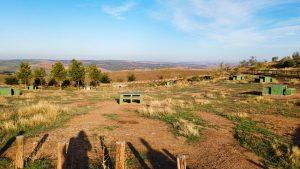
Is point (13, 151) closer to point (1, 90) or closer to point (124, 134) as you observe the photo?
point (124, 134)

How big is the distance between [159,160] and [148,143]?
72.0 inches

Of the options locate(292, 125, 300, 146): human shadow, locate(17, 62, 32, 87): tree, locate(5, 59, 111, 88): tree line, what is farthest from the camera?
locate(5, 59, 111, 88): tree line

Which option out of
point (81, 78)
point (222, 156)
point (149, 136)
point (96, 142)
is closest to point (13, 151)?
point (96, 142)

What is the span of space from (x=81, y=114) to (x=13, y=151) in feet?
22.5

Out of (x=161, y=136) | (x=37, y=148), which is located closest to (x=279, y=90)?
(x=161, y=136)

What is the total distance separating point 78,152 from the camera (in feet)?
29.9

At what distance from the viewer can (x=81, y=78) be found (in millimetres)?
61500

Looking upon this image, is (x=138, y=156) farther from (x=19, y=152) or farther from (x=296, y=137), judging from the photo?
(x=296, y=137)

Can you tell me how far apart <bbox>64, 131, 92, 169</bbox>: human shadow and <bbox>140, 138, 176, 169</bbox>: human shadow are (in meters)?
1.96

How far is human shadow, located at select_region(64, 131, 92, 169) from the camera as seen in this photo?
8.05 meters

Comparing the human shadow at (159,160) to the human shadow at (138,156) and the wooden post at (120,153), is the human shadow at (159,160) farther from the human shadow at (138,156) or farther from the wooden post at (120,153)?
the wooden post at (120,153)

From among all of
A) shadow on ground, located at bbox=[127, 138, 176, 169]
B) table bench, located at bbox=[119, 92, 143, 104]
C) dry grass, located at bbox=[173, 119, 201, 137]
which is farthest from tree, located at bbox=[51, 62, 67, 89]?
shadow on ground, located at bbox=[127, 138, 176, 169]

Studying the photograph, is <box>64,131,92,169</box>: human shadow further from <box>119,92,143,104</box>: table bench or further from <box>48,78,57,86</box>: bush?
<box>48,78,57,86</box>: bush

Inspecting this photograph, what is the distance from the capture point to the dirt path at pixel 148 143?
875cm
